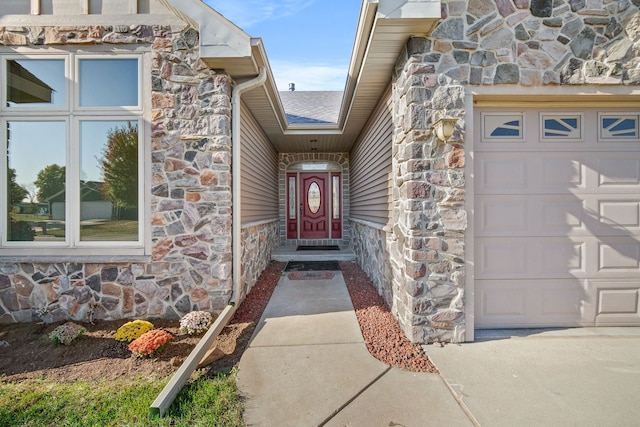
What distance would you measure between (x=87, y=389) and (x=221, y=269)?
1529 mm

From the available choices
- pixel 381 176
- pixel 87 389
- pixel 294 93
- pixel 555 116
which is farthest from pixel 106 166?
pixel 294 93

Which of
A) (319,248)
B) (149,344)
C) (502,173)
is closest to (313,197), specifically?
(319,248)

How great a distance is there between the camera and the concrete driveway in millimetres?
1914

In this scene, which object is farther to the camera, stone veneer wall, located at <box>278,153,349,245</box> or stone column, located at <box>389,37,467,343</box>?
stone veneer wall, located at <box>278,153,349,245</box>

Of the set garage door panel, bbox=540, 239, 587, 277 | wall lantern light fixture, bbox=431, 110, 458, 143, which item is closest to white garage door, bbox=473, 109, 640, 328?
garage door panel, bbox=540, 239, 587, 277

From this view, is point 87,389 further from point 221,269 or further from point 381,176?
point 381,176

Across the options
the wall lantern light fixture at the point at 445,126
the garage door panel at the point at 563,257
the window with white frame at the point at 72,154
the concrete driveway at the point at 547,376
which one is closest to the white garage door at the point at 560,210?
the garage door panel at the point at 563,257

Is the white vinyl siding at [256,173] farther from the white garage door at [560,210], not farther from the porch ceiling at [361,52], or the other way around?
the white garage door at [560,210]

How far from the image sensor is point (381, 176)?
14.6 feet

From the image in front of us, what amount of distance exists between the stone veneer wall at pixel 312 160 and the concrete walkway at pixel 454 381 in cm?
514

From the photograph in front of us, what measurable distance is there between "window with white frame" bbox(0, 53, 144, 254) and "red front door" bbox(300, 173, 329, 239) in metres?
5.28

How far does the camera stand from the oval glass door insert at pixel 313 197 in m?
8.42

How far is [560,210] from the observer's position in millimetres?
3004

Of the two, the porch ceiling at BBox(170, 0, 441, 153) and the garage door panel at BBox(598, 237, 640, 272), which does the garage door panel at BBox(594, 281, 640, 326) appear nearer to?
the garage door panel at BBox(598, 237, 640, 272)
